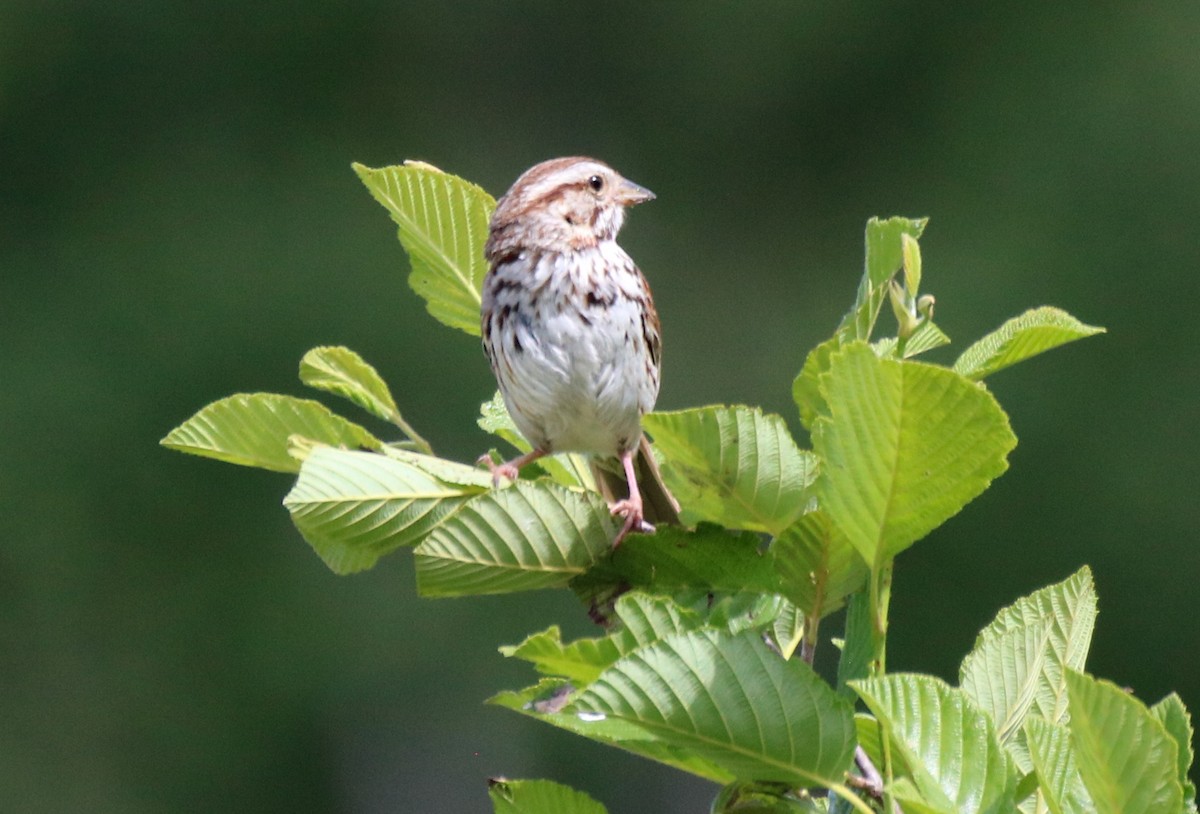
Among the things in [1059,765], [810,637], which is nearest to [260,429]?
[810,637]

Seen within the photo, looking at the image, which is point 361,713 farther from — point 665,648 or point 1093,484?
point 665,648

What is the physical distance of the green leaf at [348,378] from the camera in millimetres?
1670

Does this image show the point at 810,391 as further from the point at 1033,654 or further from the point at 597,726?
the point at 597,726

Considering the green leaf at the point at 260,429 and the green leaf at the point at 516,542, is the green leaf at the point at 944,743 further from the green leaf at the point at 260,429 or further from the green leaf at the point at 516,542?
the green leaf at the point at 260,429

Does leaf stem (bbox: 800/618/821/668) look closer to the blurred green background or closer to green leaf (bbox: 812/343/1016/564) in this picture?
green leaf (bbox: 812/343/1016/564)

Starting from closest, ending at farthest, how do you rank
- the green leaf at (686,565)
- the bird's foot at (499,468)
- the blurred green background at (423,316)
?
the green leaf at (686,565), the bird's foot at (499,468), the blurred green background at (423,316)

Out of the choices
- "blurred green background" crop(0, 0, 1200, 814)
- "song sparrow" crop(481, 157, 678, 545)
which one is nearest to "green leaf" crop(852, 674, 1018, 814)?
"song sparrow" crop(481, 157, 678, 545)

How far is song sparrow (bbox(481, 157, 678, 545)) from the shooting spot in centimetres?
230

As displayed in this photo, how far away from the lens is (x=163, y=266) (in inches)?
336

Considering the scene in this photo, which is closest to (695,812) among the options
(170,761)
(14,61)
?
(170,761)

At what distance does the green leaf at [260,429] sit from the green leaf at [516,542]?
0.82 ft

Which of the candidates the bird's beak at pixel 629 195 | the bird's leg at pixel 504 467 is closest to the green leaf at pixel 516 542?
the bird's leg at pixel 504 467

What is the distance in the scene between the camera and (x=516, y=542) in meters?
1.27

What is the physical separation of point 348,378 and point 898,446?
749 millimetres
